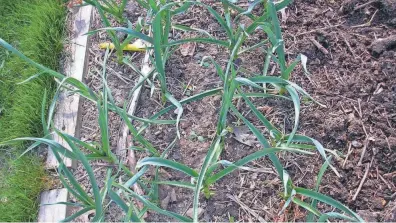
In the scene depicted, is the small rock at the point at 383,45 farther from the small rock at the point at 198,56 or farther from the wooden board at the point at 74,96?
the wooden board at the point at 74,96

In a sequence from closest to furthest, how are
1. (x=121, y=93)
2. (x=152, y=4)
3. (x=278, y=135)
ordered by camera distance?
(x=278, y=135) → (x=152, y=4) → (x=121, y=93)

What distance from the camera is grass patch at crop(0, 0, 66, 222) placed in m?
2.01

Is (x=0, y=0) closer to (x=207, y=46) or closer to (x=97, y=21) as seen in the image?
(x=97, y=21)

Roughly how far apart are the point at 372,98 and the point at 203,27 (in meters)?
0.78

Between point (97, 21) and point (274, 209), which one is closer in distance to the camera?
point (274, 209)

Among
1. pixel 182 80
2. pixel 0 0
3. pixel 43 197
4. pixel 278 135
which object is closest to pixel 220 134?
pixel 278 135

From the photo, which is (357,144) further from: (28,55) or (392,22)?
(28,55)

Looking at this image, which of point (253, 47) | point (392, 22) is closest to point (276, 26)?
point (253, 47)

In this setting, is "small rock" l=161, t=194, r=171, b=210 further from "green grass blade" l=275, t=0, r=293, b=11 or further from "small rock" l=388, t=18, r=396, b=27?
"small rock" l=388, t=18, r=396, b=27

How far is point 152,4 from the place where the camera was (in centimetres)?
185

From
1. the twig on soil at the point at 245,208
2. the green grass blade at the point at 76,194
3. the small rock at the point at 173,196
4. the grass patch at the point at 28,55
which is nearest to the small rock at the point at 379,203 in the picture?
the twig on soil at the point at 245,208

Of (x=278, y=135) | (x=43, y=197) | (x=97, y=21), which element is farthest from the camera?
(x=97, y=21)

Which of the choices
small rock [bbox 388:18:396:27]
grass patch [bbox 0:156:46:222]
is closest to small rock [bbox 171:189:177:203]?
grass patch [bbox 0:156:46:222]

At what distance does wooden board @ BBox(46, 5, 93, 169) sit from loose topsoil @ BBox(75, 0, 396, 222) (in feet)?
0.13
